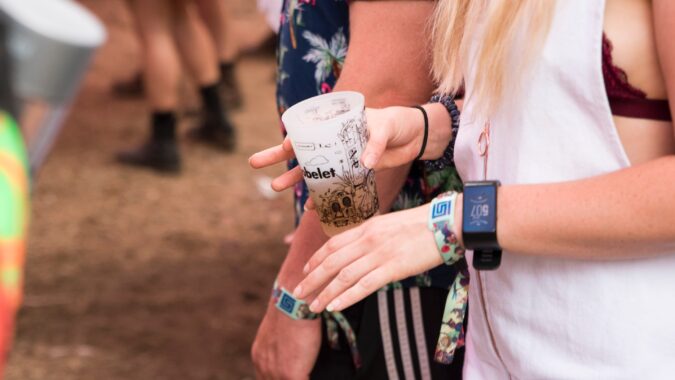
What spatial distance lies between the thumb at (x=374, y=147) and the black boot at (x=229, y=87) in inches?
163

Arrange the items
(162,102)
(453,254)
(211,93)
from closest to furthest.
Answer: (453,254), (162,102), (211,93)

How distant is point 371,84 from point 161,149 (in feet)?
10.7

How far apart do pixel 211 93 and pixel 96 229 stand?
111 centimetres

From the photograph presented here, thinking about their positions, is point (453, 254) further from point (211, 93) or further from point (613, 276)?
point (211, 93)

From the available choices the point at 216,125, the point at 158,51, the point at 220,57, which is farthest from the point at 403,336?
the point at 220,57

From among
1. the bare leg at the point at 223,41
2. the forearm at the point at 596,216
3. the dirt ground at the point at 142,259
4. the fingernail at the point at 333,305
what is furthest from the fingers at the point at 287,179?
the bare leg at the point at 223,41

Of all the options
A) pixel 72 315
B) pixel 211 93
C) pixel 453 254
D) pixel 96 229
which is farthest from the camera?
pixel 211 93

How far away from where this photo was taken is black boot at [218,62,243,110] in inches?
208

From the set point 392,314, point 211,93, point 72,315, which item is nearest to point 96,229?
point 72,315

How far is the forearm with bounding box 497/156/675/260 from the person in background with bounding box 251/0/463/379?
15.5 inches

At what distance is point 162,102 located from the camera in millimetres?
4383

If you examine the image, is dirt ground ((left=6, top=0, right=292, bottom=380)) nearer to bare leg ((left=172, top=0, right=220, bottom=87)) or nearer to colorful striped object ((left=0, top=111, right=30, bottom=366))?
bare leg ((left=172, top=0, right=220, bottom=87))

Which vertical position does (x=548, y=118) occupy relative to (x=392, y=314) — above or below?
above

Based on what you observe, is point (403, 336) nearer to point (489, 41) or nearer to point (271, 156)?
point (271, 156)
